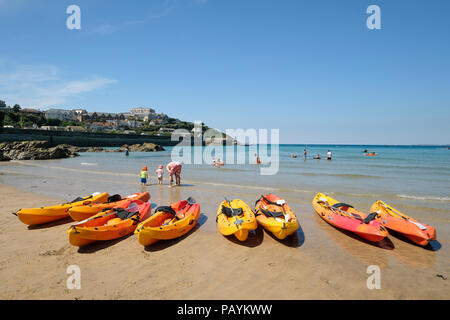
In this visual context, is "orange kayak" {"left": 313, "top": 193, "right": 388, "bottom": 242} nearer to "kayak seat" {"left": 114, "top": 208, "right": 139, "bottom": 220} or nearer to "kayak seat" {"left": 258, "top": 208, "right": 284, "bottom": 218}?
"kayak seat" {"left": 258, "top": 208, "right": 284, "bottom": 218}

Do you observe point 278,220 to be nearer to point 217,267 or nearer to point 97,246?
point 217,267

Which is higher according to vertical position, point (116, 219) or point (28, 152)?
point (28, 152)

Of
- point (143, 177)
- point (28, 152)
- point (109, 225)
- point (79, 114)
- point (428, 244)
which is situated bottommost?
point (428, 244)

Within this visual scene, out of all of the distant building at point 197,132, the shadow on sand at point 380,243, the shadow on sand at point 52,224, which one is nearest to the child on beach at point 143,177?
the shadow on sand at point 52,224

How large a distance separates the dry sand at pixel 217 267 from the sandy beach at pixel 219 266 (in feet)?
0.06

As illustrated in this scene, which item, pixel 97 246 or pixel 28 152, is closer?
pixel 97 246

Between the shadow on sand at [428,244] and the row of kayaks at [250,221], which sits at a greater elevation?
the row of kayaks at [250,221]

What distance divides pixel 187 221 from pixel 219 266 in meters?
1.84

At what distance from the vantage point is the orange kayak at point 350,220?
5.80m

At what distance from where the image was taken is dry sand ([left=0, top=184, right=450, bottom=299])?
4.01 meters

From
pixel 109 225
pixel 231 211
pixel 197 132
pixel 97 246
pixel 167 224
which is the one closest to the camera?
pixel 97 246

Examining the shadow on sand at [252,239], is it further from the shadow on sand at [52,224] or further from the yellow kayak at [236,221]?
the shadow on sand at [52,224]

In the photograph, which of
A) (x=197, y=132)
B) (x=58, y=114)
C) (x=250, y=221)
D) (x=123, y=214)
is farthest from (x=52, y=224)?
(x=58, y=114)

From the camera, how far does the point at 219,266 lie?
4.80 metres
